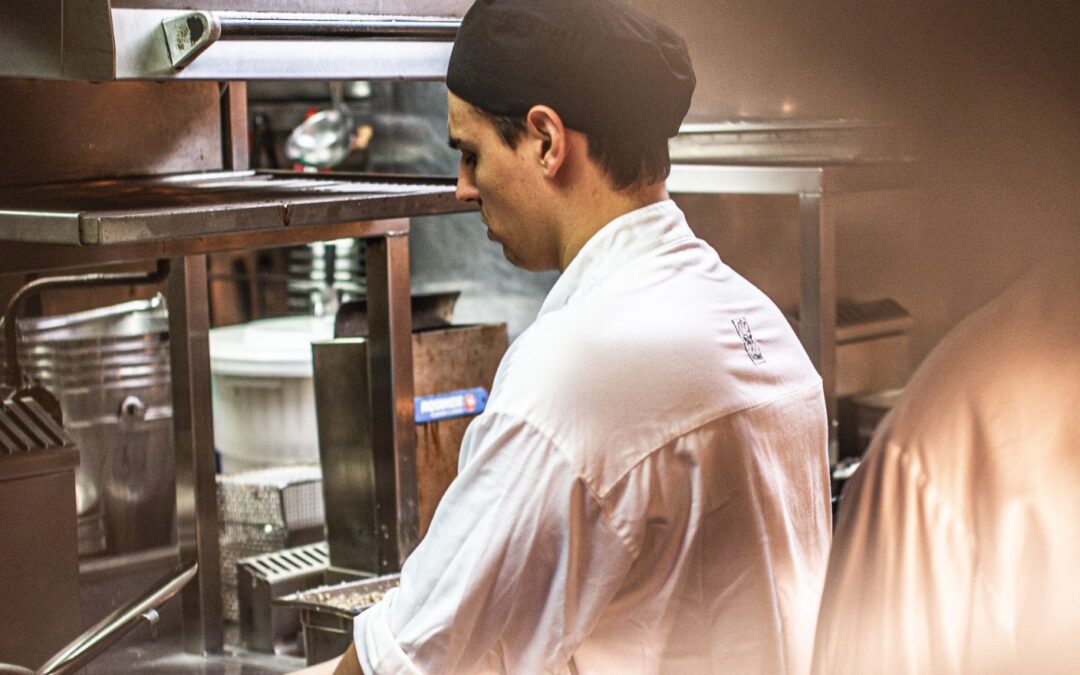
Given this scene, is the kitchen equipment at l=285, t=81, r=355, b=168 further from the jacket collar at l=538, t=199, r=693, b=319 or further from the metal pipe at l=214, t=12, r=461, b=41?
Result: the jacket collar at l=538, t=199, r=693, b=319

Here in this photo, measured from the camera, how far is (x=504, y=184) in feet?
4.39

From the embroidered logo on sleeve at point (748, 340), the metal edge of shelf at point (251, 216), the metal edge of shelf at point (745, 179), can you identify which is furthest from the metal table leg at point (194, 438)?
the embroidered logo on sleeve at point (748, 340)

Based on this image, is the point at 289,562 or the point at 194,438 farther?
the point at 289,562

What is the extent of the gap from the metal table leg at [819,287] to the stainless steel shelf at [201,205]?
0.79 meters

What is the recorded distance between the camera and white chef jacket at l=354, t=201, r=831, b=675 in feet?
3.82

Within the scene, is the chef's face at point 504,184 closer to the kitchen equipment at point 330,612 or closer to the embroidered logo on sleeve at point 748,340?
the embroidered logo on sleeve at point 748,340

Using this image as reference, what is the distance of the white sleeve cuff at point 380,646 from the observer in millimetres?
1236

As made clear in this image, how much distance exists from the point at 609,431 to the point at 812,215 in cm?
160

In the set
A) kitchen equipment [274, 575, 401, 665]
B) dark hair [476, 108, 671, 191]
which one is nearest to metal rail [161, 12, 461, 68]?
dark hair [476, 108, 671, 191]

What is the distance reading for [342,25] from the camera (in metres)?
2.01

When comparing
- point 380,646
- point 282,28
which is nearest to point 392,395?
point 282,28

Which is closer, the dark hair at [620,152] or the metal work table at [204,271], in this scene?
the dark hair at [620,152]

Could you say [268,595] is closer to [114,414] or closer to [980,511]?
[114,414]

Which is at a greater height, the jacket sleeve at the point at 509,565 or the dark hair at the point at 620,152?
the dark hair at the point at 620,152
